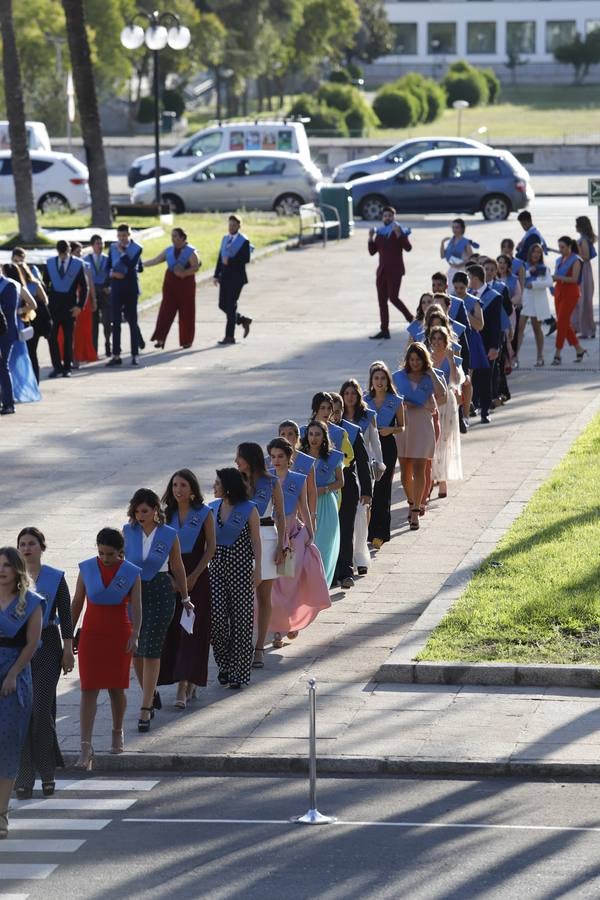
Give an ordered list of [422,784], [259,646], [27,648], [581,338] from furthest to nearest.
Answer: [581,338], [259,646], [422,784], [27,648]

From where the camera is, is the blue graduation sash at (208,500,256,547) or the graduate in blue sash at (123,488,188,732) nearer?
the graduate in blue sash at (123,488,188,732)

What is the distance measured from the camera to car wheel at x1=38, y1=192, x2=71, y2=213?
40812mm

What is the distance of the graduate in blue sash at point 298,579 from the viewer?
1220 cm

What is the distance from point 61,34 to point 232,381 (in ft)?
151

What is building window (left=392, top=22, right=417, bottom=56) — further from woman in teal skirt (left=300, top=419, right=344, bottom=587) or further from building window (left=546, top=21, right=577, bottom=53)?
woman in teal skirt (left=300, top=419, right=344, bottom=587)

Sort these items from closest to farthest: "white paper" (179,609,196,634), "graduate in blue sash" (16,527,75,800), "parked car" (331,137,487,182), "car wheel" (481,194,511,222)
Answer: "graduate in blue sash" (16,527,75,800), "white paper" (179,609,196,634), "car wheel" (481,194,511,222), "parked car" (331,137,487,182)

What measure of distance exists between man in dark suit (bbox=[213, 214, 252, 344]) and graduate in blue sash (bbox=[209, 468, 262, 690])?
13579mm

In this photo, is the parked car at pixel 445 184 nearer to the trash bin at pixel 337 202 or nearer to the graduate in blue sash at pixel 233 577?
the trash bin at pixel 337 202

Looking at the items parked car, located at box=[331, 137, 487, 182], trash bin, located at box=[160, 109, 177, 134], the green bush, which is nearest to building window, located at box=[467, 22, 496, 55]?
the green bush

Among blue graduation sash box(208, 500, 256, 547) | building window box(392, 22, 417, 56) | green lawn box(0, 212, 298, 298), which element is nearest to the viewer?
blue graduation sash box(208, 500, 256, 547)

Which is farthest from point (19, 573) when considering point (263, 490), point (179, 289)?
point (179, 289)

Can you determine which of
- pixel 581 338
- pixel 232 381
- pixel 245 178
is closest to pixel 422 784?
pixel 232 381

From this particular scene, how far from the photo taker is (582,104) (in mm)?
91125

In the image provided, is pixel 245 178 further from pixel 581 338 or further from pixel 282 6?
pixel 282 6
